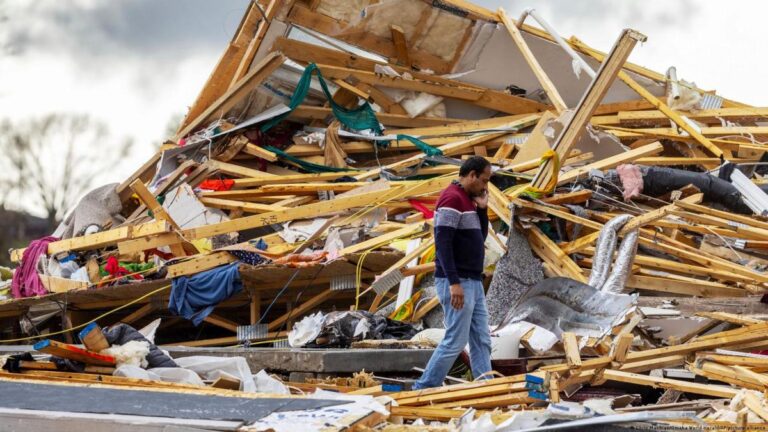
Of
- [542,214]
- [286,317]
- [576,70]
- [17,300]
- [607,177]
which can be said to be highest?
[576,70]

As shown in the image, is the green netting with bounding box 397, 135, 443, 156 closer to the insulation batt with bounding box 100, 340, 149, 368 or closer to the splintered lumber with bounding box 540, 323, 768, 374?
the splintered lumber with bounding box 540, 323, 768, 374

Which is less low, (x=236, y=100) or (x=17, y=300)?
(x=236, y=100)

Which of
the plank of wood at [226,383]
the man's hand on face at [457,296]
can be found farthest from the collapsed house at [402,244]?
the man's hand on face at [457,296]

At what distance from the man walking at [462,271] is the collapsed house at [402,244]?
327 mm

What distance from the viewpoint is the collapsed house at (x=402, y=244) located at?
704 centimetres

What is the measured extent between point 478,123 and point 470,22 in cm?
171

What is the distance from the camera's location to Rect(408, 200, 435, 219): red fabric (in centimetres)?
1195

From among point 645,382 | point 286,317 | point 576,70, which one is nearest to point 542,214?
point 286,317

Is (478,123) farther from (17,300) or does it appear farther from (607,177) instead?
(17,300)

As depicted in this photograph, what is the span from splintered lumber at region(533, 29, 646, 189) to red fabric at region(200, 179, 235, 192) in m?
4.61

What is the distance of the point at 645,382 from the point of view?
7320 millimetres

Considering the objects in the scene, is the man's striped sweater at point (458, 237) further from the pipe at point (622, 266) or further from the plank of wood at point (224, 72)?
the plank of wood at point (224, 72)

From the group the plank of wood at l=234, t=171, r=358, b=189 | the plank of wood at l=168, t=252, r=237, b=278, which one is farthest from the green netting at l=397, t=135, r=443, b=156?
the plank of wood at l=168, t=252, r=237, b=278

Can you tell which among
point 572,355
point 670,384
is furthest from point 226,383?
point 670,384
